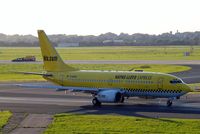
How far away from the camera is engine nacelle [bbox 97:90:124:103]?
5142cm

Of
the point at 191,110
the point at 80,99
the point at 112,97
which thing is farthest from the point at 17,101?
the point at 191,110

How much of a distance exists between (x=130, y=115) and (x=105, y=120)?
4.52 metres

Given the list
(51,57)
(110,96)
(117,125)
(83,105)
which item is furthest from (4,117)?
(51,57)

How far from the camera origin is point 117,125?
38.9m

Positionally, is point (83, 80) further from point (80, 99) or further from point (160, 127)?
point (160, 127)

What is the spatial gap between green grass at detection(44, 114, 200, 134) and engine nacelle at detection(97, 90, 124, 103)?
750 centimetres

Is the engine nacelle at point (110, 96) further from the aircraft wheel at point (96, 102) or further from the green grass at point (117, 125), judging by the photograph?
the green grass at point (117, 125)

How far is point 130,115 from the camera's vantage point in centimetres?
4506

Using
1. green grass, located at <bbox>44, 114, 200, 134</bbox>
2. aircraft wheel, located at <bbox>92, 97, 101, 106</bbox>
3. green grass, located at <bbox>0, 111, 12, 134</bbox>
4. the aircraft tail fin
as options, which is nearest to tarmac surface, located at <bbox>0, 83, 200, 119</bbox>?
aircraft wheel, located at <bbox>92, 97, 101, 106</bbox>

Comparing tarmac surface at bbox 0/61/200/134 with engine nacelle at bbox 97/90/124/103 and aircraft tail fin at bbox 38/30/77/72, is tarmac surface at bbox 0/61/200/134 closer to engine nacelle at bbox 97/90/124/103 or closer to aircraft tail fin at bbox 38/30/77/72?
engine nacelle at bbox 97/90/124/103

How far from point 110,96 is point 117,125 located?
1270cm

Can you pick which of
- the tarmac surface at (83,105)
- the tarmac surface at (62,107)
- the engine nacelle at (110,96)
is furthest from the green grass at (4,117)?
the engine nacelle at (110,96)

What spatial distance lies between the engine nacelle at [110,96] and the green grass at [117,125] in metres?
7.50

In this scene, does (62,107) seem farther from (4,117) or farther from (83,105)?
(4,117)
